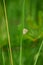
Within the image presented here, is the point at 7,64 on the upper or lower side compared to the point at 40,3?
lower

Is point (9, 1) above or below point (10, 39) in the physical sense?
above

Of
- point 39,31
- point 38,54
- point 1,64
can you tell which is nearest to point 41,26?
point 39,31

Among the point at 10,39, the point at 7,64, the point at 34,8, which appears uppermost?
the point at 34,8

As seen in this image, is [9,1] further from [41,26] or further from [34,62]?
[34,62]

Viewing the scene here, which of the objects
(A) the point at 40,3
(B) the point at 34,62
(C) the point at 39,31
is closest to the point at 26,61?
(B) the point at 34,62

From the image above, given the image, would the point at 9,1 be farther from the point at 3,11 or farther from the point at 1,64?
the point at 1,64

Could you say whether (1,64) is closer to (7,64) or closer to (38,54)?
(7,64)
